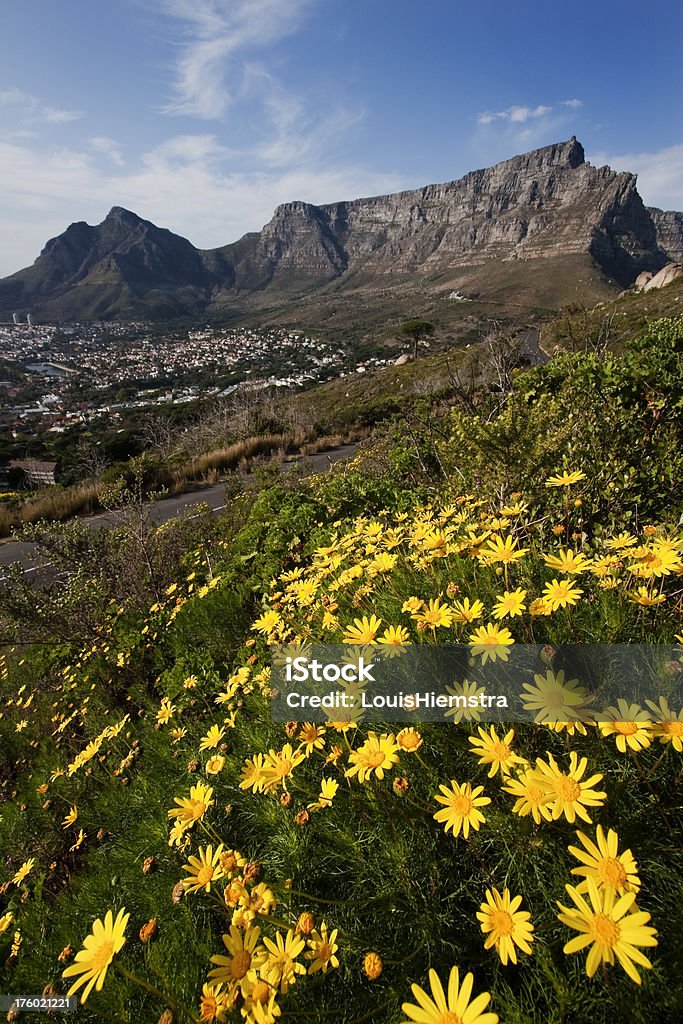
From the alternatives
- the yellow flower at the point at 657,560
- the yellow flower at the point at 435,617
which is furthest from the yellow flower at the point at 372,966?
the yellow flower at the point at 657,560

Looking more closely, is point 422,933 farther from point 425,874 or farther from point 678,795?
point 678,795

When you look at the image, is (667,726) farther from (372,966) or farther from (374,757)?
(372,966)

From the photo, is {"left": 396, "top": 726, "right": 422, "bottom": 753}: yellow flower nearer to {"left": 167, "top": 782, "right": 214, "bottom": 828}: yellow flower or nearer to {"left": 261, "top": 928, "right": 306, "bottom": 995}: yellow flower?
{"left": 261, "top": 928, "right": 306, "bottom": 995}: yellow flower

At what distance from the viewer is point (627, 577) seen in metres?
1.83

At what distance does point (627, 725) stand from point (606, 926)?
1.37 ft

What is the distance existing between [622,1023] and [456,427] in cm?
325

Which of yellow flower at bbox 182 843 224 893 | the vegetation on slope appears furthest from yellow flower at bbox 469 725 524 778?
yellow flower at bbox 182 843 224 893

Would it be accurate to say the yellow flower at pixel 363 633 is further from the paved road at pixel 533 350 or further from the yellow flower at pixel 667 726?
the paved road at pixel 533 350

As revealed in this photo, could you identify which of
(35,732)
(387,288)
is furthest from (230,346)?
(35,732)

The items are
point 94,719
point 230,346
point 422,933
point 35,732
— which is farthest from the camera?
point 230,346

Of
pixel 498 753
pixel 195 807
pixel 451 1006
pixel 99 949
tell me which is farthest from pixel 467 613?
pixel 99 949

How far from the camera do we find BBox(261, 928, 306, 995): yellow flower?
3.36 feet

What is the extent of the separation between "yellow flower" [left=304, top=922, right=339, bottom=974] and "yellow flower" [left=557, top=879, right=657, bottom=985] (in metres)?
0.53

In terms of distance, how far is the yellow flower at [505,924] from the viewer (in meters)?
0.96
